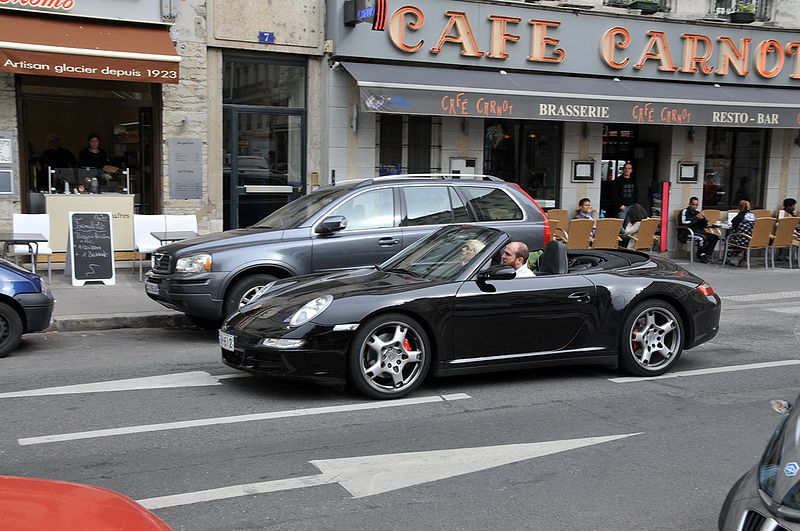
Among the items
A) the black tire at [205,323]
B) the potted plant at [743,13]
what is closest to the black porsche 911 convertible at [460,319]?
the black tire at [205,323]

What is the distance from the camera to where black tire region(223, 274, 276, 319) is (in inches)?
365

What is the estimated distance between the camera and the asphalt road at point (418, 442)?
181 inches

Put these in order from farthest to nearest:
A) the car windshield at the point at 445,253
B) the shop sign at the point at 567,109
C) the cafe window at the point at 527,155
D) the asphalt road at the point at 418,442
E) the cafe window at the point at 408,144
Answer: the cafe window at the point at 527,155
the cafe window at the point at 408,144
the shop sign at the point at 567,109
the car windshield at the point at 445,253
the asphalt road at the point at 418,442

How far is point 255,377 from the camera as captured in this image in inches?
297

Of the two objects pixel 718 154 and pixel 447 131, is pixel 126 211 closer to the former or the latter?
pixel 447 131

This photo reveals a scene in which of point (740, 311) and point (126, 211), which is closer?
point (740, 311)

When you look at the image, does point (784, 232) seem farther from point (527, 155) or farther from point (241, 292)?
point (241, 292)

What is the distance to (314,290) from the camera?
7035 millimetres

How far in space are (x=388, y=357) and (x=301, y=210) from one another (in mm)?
3785

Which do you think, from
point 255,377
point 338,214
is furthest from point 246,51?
point 255,377

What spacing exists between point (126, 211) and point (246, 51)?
361cm

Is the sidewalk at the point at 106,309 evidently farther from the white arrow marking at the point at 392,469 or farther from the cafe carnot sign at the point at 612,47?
the cafe carnot sign at the point at 612,47

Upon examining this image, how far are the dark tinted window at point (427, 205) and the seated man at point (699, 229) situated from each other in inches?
391

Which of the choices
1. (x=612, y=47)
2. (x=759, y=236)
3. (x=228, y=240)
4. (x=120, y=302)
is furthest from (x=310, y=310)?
(x=759, y=236)
